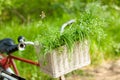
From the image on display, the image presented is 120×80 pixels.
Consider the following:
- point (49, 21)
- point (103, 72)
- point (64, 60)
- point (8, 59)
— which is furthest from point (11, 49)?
point (49, 21)

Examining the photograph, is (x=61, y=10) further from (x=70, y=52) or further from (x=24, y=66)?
(x=70, y=52)

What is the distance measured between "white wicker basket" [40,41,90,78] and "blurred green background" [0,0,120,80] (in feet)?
5.72

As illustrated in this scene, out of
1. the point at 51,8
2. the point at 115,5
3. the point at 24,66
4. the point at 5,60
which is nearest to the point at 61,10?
the point at 51,8

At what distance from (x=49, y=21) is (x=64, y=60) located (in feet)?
11.4

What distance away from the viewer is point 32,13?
7.93 meters

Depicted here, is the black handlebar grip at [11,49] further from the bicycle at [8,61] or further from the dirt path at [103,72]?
the dirt path at [103,72]

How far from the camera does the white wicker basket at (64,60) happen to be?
3539 millimetres

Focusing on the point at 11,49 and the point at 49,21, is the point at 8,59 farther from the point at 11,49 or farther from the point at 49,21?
the point at 49,21

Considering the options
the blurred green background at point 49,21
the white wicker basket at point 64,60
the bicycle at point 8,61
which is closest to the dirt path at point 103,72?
the blurred green background at point 49,21

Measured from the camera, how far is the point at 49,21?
7055 millimetres

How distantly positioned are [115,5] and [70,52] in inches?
162

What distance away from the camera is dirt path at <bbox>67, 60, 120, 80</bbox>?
5953mm

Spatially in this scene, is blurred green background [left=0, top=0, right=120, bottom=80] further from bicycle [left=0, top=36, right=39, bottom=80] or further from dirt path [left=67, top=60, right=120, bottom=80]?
bicycle [left=0, top=36, right=39, bottom=80]

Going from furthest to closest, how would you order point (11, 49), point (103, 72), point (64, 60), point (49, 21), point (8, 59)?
1. point (49, 21)
2. point (103, 72)
3. point (8, 59)
4. point (11, 49)
5. point (64, 60)
